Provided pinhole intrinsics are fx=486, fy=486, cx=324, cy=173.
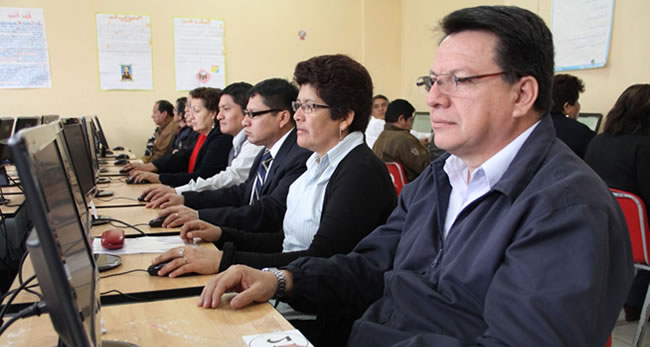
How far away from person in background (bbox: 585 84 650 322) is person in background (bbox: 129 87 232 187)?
2.46m

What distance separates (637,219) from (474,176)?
146 cm

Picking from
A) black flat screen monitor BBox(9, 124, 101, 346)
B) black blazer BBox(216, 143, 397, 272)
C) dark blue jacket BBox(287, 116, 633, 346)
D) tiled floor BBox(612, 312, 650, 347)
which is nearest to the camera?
black flat screen monitor BBox(9, 124, 101, 346)

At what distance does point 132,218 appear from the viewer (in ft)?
7.00

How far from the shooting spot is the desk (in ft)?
8.28

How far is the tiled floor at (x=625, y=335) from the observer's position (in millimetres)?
2320

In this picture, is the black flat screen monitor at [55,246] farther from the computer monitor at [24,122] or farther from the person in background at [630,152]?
the computer monitor at [24,122]

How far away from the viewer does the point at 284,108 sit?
2537 millimetres

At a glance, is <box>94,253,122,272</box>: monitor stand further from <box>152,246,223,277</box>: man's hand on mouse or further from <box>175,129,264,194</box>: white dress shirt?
<box>175,129,264,194</box>: white dress shirt

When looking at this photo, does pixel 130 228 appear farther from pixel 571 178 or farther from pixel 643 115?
pixel 643 115

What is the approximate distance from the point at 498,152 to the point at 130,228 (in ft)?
4.84

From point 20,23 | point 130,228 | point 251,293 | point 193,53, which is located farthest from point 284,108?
point 20,23

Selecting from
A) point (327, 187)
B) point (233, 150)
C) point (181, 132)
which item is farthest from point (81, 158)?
point (181, 132)

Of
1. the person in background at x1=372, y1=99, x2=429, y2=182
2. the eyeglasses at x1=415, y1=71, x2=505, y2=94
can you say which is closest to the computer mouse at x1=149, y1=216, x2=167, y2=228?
the eyeglasses at x1=415, y1=71, x2=505, y2=94

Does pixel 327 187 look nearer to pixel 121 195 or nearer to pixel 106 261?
pixel 106 261
